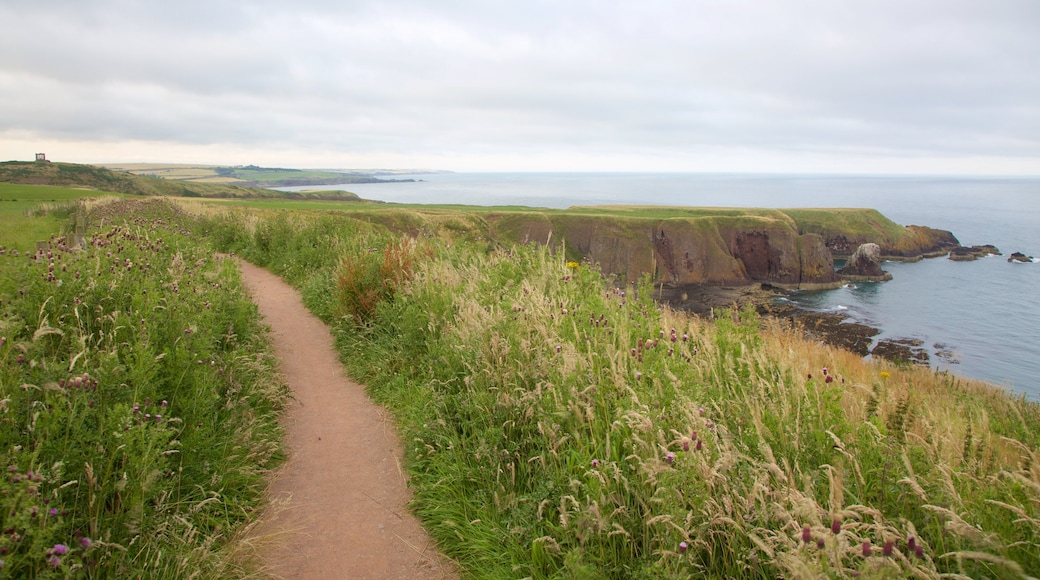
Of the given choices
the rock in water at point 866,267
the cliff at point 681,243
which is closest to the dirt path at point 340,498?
the cliff at point 681,243

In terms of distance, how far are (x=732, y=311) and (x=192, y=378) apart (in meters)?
5.54

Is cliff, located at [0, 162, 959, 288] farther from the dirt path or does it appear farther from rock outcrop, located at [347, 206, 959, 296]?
the dirt path

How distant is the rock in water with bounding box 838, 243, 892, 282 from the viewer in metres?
63.1

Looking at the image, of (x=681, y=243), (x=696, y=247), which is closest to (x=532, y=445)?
(x=681, y=243)

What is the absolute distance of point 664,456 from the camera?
352 cm

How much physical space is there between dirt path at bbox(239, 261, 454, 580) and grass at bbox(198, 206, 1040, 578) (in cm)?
24

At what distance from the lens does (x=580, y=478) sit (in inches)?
158

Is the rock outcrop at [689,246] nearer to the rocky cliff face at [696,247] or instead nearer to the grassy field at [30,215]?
the rocky cliff face at [696,247]

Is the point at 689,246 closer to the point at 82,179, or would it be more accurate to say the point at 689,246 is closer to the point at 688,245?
the point at 688,245

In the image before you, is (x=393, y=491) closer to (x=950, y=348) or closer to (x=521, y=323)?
(x=521, y=323)

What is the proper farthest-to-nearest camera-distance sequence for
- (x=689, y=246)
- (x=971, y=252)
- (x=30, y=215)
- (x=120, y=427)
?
1. (x=971, y=252)
2. (x=689, y=246)
3. (x=30, y=215)
4. (x=120, y=427)

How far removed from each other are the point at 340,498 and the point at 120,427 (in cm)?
208

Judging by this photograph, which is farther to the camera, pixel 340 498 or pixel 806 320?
pixel 806 320

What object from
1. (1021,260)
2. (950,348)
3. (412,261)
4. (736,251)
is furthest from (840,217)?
(412,261)
